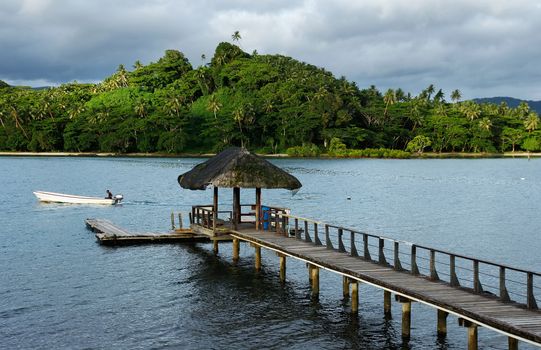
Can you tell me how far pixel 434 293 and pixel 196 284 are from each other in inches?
552

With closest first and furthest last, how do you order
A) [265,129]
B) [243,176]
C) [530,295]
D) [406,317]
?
[530,295] < [406,317] < [243,176] < [265,129]

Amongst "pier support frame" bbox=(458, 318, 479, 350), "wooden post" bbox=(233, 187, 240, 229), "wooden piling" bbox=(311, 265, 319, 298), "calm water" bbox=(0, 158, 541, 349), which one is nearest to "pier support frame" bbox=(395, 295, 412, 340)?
"calm water" bbox=(0, 158, 541, 349)

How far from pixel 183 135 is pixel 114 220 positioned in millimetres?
122831

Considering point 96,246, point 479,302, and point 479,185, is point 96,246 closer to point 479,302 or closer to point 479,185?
point 479,302

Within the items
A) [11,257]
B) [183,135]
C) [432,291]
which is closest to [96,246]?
[11,257]

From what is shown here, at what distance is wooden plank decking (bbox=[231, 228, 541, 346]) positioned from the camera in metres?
16.1

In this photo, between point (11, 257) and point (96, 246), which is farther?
point (96, 246)

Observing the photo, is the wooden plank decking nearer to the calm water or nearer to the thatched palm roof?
the calm water

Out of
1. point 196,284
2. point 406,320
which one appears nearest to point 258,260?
point 196,284

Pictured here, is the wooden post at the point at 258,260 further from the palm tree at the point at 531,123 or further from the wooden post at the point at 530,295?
the palm tree at the point at 531,123

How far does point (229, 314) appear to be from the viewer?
25.3m

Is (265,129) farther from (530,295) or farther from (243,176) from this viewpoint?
(530,295)

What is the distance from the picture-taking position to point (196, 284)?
1201 inches

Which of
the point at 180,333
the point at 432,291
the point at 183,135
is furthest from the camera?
the point at 183,135
